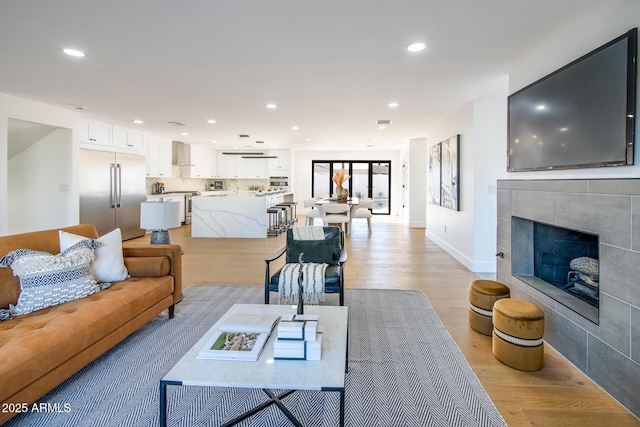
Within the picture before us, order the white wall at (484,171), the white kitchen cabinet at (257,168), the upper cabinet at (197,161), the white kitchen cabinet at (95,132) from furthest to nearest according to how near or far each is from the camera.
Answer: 1. the white kitchen cabinet at (257,168)
2. the upper cabinet at (197,161)
3. the white kitchen cabinet at (95,132)
4. the white wall at (484,171)

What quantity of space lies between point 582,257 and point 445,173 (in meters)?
3.62

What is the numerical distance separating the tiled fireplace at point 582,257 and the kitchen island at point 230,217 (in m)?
5.40

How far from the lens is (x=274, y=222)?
338 inches

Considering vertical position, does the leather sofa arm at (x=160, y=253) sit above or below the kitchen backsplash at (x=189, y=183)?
below

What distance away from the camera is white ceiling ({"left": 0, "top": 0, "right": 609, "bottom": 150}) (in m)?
2.42

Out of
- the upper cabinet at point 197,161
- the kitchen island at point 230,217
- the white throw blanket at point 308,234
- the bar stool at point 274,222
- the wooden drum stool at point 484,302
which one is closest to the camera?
the wooden drum stool at point 484,302

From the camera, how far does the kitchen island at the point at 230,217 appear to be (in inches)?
311

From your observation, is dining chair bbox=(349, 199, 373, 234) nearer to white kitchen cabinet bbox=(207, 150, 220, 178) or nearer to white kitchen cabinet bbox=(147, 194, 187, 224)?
white kitchen cabinet bbox=(147, 194, 187, 224)

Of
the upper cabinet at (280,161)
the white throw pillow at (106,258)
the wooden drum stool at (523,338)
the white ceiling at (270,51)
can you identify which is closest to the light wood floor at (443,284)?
the wooden drum stool at (523,338)

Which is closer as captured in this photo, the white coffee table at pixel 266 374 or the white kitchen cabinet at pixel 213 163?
the white coffee table at pixel 266 374

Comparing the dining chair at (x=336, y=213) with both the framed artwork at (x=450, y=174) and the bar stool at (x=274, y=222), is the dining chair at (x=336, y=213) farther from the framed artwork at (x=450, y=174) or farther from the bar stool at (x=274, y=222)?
the framed artwork at (x=450, y=174)

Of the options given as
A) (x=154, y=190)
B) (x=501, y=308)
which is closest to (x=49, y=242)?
(x=501, y=308)

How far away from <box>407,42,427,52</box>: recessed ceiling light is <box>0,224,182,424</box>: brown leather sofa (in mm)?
2732

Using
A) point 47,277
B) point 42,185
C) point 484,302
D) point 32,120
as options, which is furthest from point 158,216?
point 42,185
